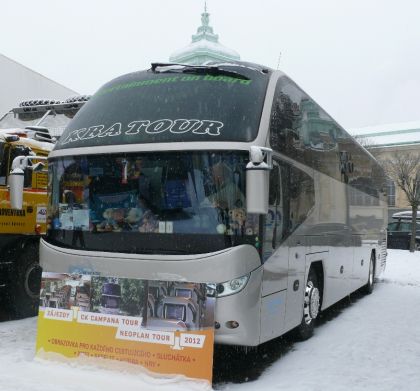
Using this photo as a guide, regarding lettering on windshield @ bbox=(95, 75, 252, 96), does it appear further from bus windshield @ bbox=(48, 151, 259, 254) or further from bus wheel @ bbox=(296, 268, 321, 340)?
bus wheel @ bbox=(296, 268, 321, 340)

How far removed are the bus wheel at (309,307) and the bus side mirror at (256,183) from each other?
104 inches

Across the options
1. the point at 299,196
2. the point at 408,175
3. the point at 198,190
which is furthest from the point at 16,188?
the point at 408,175

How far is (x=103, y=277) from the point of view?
5.59m

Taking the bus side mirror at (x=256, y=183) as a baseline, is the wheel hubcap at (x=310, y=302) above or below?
below

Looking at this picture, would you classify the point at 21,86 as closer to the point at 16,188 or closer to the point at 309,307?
the point at 16,188

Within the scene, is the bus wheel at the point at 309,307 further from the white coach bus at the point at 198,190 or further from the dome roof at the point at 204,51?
the dome roof at the point at 204,51

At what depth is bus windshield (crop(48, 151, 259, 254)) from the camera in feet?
17.5

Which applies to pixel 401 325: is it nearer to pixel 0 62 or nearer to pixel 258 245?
pixel 258 245

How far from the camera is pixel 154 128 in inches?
224

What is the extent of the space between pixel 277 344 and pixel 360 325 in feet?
5.79

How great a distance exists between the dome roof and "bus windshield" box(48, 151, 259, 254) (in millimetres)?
35503

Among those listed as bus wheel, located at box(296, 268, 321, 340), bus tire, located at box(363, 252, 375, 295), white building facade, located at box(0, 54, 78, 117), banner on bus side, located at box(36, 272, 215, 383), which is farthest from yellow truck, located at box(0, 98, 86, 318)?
bus tire, located at box(363, 252, 375, 295)

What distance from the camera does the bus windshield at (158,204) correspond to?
210 inches

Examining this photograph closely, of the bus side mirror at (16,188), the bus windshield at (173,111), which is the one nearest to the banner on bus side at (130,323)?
the bus side mirror at (16,188)
